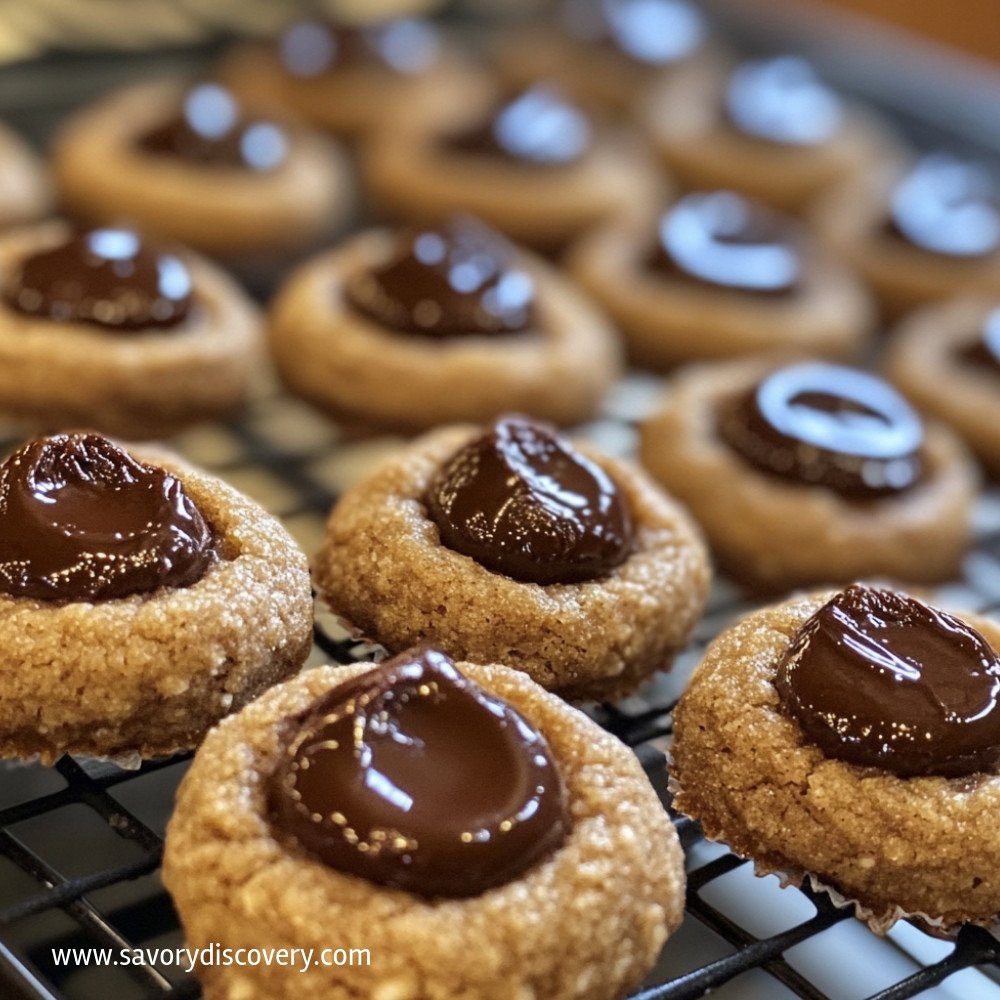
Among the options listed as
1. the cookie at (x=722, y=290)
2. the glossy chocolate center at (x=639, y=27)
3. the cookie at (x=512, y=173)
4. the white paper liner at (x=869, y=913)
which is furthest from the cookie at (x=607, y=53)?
the white paper liner at (x=869, y=913)

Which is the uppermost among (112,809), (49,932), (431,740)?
(431,740)

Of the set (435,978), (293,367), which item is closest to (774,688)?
(435,978)

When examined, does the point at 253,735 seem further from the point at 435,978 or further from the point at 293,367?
the point at 293,367

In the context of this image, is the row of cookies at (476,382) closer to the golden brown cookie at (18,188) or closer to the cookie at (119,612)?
the golden brown cookie at (18,188)

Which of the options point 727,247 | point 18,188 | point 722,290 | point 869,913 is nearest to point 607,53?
point 727,247

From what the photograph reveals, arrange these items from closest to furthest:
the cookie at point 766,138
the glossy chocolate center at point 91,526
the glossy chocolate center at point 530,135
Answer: the glossy chocolate center at point 91,526, the glossy chocolate center at point 530,135, the cookie at point 766,138

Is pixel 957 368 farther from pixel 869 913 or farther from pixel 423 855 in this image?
pixel 423 855
